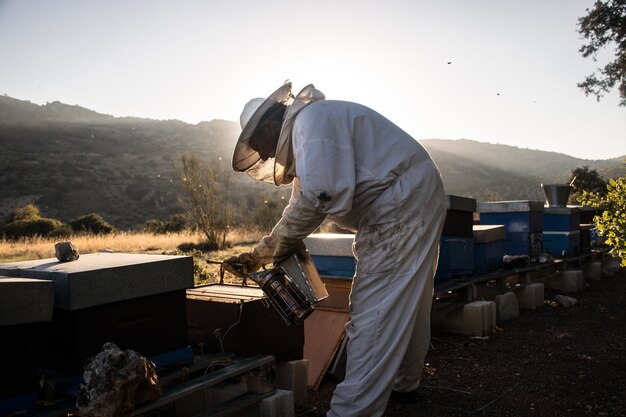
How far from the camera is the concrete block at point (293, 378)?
3.31 meters

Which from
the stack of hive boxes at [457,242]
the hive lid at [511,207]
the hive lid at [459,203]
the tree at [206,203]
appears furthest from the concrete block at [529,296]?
the tree at [206,203]

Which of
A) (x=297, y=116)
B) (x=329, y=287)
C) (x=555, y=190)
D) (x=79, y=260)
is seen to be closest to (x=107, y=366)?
(x=79, y=260)

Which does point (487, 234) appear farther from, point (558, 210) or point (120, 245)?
point (120, 245)

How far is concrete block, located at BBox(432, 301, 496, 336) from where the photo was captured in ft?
17.8

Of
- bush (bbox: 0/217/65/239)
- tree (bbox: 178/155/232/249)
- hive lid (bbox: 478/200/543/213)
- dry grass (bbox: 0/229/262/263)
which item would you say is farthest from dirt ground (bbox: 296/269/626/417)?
bush (bbox: 0/217/65/239)

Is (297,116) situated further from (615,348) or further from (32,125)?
(32,125)

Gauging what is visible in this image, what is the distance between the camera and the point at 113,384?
2.03 meters

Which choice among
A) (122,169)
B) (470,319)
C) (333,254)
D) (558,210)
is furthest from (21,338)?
(122,169)

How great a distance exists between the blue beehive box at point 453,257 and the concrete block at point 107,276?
3.27m

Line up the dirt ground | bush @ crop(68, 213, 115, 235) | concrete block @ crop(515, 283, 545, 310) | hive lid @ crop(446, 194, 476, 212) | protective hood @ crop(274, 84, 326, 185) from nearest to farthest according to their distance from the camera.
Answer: protective hood @ crop(274, 84, 326, 185)
the dirt ground
hive lid @ crop(446, 194, 476, 212)
concrete block @ crop(515, 283, 545, 310)
bush @ crop(68, 213, 115, 235)

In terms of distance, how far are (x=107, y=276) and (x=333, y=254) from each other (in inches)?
101

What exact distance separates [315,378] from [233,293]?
3.40 ft

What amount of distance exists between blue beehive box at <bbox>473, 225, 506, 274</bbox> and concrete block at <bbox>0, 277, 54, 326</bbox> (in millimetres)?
4581

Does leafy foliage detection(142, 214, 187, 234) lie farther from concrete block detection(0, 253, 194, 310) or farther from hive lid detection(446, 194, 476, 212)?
concrete block detection(0, 253, 194, 310)
